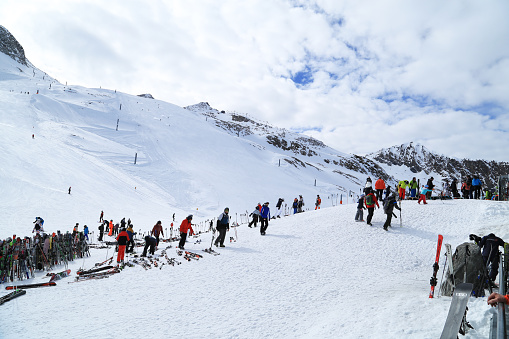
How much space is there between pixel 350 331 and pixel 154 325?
4644 millimetres

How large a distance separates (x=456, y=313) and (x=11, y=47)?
170547 millimetres

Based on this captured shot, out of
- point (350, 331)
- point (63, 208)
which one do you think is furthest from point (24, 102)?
point (350, 331)

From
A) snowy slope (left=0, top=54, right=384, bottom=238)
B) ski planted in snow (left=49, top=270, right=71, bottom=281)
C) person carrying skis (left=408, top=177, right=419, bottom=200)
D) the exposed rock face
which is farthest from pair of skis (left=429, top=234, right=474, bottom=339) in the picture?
the exposed rock face

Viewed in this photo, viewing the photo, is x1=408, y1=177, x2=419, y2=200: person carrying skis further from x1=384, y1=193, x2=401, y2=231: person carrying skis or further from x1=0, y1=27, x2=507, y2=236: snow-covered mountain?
x1=0, y1=27, x2=507, y2=236: snow-covered mountain

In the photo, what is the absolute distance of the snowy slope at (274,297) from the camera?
20.1ft

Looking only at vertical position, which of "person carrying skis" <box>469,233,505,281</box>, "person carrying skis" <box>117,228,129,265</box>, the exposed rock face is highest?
the exposed rock face

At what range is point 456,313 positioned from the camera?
475cm

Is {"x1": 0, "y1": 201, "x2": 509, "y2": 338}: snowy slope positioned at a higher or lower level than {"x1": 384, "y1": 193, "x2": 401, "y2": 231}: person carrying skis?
lower

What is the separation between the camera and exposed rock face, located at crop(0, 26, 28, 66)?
114 meters

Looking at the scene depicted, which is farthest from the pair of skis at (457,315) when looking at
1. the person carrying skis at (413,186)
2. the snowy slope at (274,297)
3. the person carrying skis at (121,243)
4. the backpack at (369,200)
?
the person carrying skis at (413,186)

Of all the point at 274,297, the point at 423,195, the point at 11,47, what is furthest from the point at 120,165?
the point at 11,47

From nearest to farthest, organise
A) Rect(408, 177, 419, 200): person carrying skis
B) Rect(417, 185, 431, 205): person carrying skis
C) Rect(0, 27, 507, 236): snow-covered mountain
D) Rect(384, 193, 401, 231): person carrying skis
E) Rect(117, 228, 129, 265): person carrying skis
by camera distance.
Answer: Rect(117, 228, 129, 265): person carrying skis, Rect(384, 193, 401, 231): person carrying skis, Rect(417, 185, 431, 205): person carrying skis, Rect(408, 177, 419, 200): person carrying skis, Rect(0, 27, 507, 236): snow-covered mountain

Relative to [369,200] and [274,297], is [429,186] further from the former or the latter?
[274,297]

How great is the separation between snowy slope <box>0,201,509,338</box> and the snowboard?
722 mm
